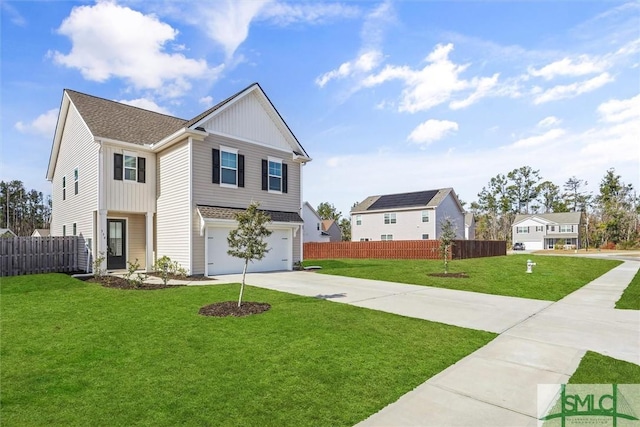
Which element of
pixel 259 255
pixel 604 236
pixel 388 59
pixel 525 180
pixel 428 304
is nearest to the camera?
pixel 259 255

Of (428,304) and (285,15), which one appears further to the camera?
(285,15)

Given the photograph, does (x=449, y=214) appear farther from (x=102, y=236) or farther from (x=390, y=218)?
(x=102, y=236)

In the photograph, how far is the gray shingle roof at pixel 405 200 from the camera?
3569cm

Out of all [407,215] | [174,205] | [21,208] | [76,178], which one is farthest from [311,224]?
[21,208]

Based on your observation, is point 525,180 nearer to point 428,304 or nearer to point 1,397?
point 428,304

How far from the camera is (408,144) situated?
938 inches

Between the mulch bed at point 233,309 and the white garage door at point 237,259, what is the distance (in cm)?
604

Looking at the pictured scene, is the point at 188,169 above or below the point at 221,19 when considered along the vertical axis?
below

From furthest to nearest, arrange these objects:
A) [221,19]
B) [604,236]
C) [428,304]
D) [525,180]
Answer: [525,180]
[604,236]
[221,19]
[428,304]

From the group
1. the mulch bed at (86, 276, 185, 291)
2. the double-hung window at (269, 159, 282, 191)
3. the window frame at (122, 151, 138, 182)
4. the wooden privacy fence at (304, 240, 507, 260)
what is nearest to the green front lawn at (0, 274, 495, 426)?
the mulch bed at (86, 276, 185, 291)

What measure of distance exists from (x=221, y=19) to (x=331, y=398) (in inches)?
480

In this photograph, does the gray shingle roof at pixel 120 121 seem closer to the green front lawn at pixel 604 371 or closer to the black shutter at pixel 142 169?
the black shutter at pixel 142 169

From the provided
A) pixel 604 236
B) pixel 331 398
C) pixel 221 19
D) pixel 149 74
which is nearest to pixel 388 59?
pixel 221 19

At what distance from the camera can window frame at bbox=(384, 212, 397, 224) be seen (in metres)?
38.2
